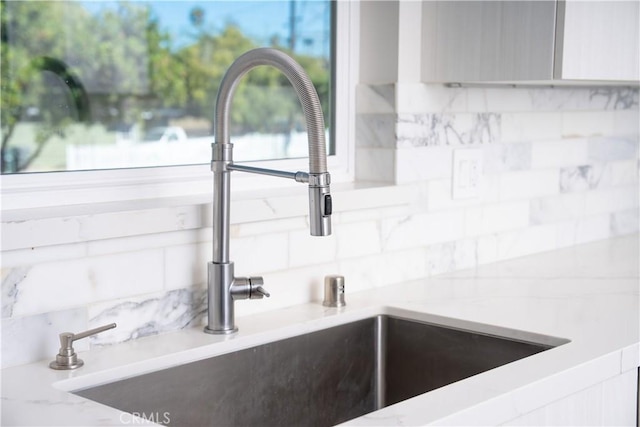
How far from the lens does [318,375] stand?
151cm

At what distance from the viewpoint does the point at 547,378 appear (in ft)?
3.89

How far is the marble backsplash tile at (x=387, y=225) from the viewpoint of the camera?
1255 millimetres

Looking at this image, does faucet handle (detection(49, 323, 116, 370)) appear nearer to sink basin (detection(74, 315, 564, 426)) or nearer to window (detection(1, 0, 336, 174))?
sink basin (detection(74, 315, 564, 426))

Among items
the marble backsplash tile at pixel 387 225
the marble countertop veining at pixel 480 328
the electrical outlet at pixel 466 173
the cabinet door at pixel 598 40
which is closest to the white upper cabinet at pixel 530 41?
the cabinet door at pixel 598 40

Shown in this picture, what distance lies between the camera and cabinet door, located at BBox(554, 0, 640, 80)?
1.64 m

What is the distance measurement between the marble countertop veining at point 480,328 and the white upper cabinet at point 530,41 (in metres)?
0.44

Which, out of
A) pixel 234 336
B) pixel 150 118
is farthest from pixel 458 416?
pixel 150 118

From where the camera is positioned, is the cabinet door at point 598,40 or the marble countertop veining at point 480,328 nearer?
the marble countertop veining at point 480,328

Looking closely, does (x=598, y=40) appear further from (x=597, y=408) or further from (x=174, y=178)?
(x=174, y=178)

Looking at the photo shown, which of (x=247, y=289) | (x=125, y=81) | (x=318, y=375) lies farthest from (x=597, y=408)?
(x=125, y=81)

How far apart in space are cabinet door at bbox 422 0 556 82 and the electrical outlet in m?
0.22

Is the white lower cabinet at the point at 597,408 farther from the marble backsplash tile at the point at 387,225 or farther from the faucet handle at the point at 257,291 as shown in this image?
the marble backsplash tile at the point at 387,225

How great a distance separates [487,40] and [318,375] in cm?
78

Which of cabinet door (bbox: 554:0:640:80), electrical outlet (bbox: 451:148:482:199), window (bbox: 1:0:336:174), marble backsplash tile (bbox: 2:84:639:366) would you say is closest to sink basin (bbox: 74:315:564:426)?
marble backsplash tile (bbox: 2:84:639:366)
